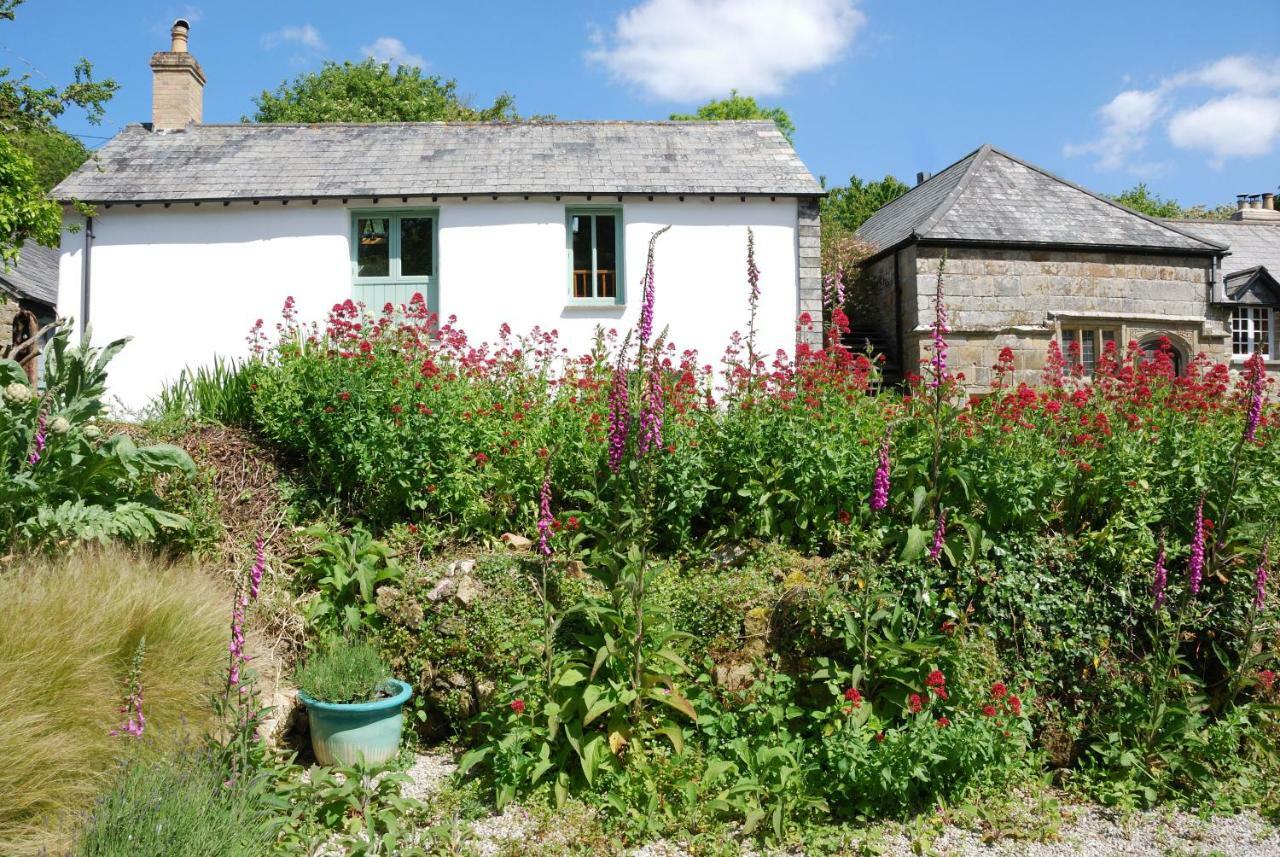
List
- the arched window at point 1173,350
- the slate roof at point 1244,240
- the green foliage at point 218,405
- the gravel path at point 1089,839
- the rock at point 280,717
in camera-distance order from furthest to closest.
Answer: the slate roof at point 1244,240 < the arched window at point 1173,350 < the green foliage at point 218,405 < the rock at point 280,717 < the gravel path at point 1089,839

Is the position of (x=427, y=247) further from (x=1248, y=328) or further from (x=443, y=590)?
(x=1248, y=328)

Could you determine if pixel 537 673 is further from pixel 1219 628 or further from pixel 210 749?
pixel 1219 628

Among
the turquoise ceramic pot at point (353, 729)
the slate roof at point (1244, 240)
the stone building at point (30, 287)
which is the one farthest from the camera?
the slate roof at point (1244, 240)

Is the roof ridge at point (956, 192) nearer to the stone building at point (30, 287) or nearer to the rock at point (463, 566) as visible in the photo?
the rock at point (463, 566)

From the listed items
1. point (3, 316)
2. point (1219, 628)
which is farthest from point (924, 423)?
point (3, 316)

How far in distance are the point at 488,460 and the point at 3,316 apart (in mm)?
16317

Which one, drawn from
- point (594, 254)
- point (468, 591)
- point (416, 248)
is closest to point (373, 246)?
point (416, 248)

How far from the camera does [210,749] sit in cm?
394

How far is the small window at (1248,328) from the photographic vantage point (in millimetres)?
19672

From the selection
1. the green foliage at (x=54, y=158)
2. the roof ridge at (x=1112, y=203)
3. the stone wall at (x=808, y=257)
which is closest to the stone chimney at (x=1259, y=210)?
the roof ridge at (x=1112, y=203)

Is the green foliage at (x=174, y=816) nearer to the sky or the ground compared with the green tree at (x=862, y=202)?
nearer to the ground

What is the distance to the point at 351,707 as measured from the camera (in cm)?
457

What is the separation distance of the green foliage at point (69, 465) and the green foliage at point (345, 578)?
87 cm

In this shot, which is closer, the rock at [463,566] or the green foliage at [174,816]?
→ the green foliage at [174,816]
